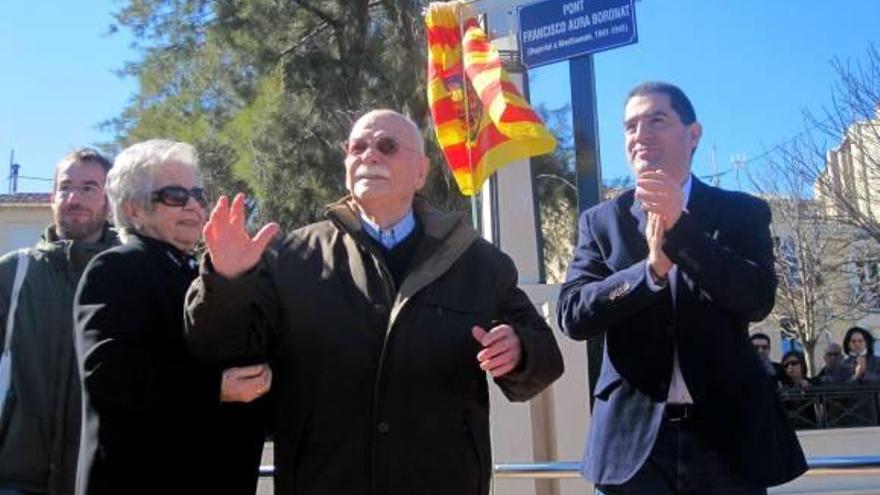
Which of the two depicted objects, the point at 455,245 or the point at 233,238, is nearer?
the point at 233,238

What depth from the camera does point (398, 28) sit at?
549 inches

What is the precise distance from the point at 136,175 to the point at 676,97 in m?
1.55

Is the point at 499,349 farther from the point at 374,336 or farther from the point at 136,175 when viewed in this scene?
the point at 136,175

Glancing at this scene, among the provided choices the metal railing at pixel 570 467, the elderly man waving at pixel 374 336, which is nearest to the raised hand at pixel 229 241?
the elderly man waving at pixel 374 336

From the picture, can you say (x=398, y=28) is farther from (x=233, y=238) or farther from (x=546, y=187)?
(x=233, y=238)

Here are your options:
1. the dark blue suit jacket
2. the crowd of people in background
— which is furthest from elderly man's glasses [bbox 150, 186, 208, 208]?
the crowd of people in background

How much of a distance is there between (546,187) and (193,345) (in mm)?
10574

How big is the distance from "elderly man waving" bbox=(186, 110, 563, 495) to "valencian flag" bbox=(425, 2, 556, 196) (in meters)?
2.64

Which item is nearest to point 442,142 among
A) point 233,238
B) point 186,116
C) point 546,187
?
point 233,238

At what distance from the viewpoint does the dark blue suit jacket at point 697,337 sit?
7.68 ft

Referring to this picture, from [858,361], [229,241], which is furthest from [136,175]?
[858,361]

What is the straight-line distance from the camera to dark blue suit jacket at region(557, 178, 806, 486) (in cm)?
234

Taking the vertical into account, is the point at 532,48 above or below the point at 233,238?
above

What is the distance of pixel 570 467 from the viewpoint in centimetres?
314
